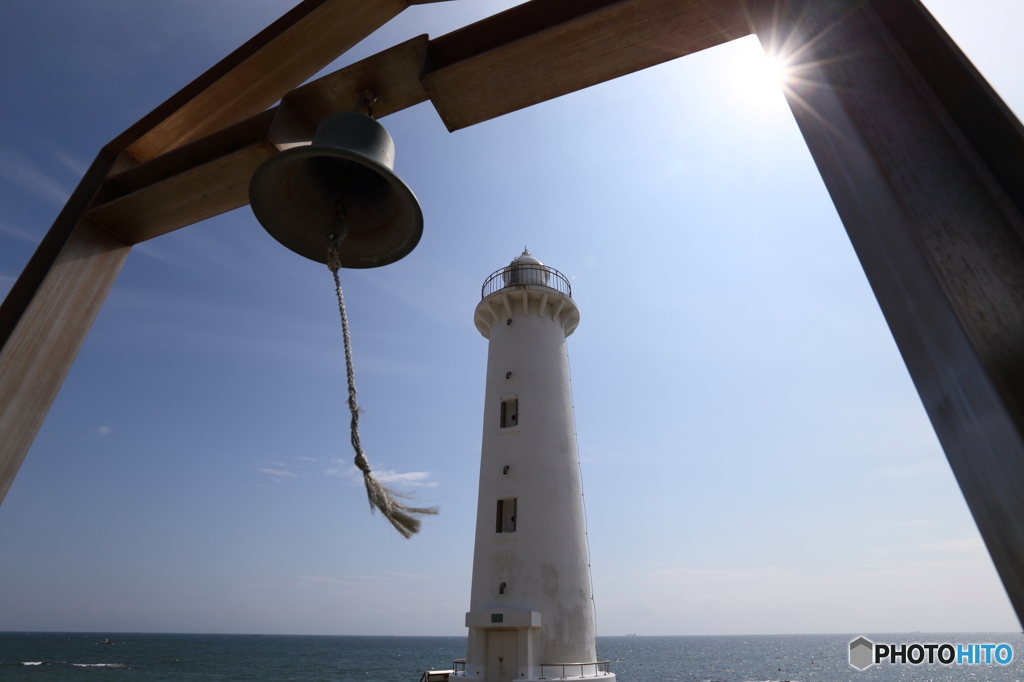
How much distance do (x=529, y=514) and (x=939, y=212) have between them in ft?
44.5

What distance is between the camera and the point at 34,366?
2980 millimetres

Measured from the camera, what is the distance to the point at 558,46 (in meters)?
2.78

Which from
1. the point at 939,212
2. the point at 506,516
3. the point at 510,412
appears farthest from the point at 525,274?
the point at 939,212

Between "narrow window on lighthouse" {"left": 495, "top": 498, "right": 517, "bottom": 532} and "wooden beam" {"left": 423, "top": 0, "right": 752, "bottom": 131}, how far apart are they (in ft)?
41.5

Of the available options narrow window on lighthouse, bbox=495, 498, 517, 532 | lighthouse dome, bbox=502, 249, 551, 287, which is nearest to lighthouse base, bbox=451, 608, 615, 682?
narrow window on lighthouse, bbox=495, 498, 517, 532

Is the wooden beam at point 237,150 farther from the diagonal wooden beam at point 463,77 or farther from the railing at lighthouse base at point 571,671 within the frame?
the railing at lighthouse base at point 571,671

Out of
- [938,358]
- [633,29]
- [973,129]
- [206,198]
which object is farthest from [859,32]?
[206,198]

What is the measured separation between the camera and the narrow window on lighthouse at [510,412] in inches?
616

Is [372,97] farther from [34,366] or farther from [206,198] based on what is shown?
[34,366]

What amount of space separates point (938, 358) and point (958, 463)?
0.20 metres

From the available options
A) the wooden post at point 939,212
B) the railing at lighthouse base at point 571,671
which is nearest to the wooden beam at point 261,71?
the wooden post at point 939,212

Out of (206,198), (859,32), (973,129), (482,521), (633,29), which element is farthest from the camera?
(482,521)

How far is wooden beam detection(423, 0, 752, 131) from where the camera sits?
261 centimetres

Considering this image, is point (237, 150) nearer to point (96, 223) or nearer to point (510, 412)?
point (96, 223)
